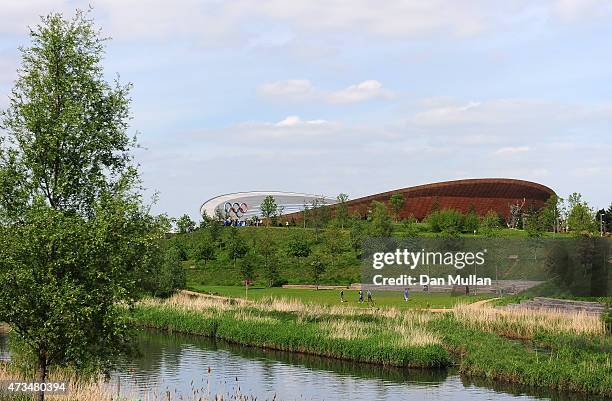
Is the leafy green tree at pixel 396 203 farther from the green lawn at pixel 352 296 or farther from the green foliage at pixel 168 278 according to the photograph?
the green foliage at pixel 168 278

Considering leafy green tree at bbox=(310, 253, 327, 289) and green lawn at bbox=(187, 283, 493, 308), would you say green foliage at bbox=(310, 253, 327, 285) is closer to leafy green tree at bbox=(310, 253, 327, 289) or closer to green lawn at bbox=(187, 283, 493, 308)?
leafy green tree at bbox=(310, 253, 327, 289)

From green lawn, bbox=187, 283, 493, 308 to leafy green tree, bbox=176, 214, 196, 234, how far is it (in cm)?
3650

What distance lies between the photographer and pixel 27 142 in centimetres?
1750

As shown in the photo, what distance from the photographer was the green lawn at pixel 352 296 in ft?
155

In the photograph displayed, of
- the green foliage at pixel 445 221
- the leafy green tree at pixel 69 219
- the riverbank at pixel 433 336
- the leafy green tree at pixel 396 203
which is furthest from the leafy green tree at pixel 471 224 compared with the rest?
the leafy green tree at pixel 69 219

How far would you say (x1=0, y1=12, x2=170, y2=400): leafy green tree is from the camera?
16.2 metres

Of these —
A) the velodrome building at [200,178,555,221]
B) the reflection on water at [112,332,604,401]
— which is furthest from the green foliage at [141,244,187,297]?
the velodrome building at [200,178,555,221]

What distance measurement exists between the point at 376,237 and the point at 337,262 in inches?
Answer: 253

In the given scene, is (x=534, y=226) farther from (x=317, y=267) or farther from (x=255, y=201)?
(x=255, y=201)

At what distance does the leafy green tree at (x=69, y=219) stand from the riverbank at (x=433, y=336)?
7.61 m

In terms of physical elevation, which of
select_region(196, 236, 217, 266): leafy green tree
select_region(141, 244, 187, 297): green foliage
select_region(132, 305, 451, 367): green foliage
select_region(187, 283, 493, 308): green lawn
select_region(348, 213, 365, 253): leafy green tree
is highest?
select_region(348, 213, 365, 253): leafy green tree

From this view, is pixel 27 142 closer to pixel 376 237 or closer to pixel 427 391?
pixel 427 391

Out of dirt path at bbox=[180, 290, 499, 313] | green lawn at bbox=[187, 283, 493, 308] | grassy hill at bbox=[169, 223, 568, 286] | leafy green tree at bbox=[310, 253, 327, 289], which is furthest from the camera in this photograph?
grassy hill at bbox=[169, 223, 568, 286]

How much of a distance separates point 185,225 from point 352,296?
5087 cm
